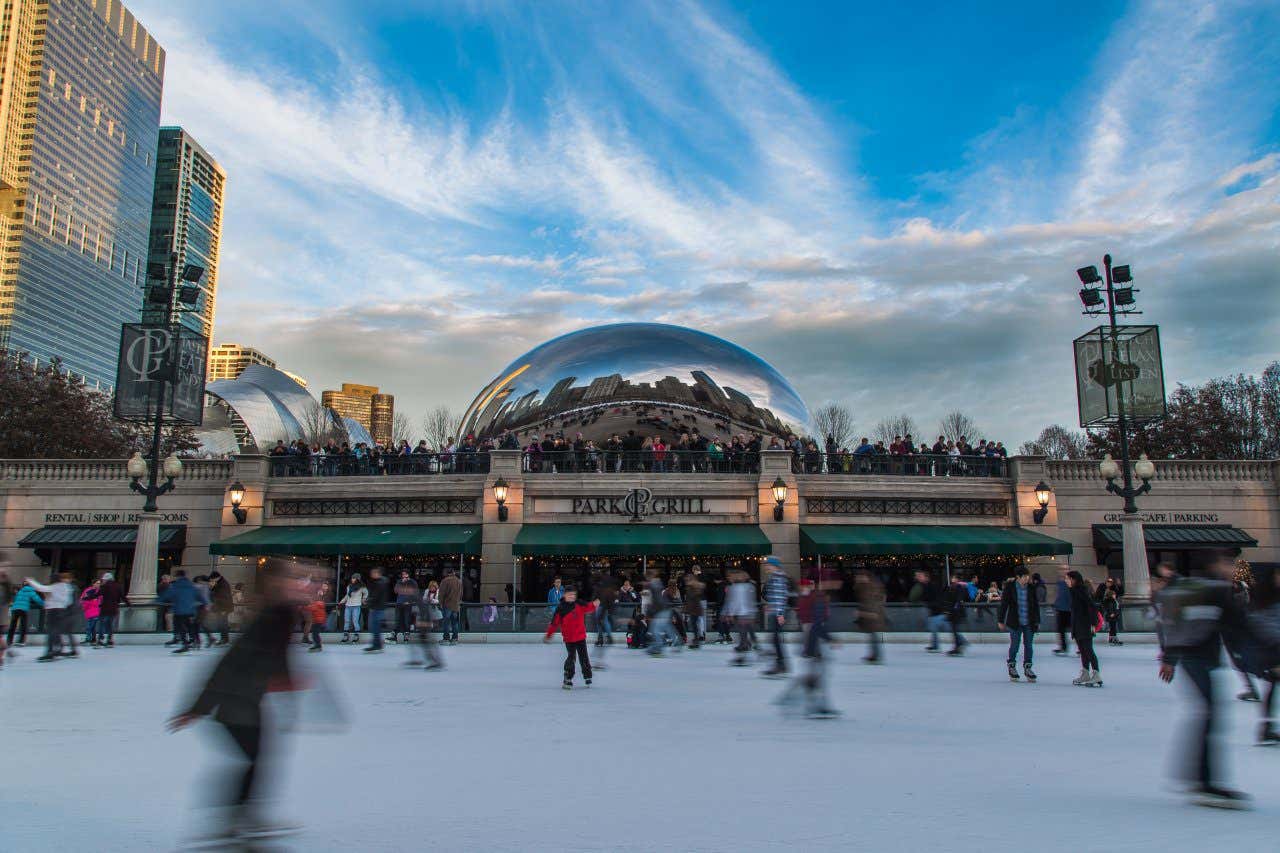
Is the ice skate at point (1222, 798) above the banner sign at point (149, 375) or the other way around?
the other way around

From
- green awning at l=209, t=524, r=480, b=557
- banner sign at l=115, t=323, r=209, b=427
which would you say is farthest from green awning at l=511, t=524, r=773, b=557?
banner sign at l=115, t=323, r=209, b=427

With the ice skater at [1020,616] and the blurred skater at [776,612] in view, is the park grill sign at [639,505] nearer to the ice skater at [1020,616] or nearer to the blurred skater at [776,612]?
the blurred skater at [776,612]

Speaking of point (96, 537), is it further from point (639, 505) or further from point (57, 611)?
point (639, 505)

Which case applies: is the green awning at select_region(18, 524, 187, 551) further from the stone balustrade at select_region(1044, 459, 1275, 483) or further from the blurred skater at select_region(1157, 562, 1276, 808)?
the blurred skater at select_region(1157, 562, 1276, 808)

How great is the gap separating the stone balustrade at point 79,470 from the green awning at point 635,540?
11129mm

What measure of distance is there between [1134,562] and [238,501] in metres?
26.0

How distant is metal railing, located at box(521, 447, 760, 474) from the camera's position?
28484mm

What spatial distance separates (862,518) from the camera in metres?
28.6

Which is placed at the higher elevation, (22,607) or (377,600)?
(377,600)

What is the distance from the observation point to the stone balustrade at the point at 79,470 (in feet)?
99.1

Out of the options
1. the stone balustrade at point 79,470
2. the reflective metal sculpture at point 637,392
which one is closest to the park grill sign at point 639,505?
the reflective metal sculpture at point 637,392

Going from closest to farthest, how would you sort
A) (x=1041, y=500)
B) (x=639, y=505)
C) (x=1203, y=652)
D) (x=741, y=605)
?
(x=1203, y=652)
(x=741, y=605)
(x=639, y=505)
(x=1041, y=500)

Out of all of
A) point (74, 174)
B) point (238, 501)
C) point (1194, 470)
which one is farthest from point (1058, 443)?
point (74, 174)

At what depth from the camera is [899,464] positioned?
29.4 m
